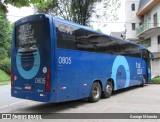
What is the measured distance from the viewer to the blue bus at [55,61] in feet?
32.6

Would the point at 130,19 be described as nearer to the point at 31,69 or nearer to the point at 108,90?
the point at 108,90

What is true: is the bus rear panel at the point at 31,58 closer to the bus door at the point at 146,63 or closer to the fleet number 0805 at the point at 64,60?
the fleet number 0805 at the point at 64,60

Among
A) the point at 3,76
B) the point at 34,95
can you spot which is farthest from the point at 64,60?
the point at 3,76

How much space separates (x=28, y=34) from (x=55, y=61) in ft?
5.60

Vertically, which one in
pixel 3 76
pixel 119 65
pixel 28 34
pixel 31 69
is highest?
pixel 28 34

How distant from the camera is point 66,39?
10711 millimetres

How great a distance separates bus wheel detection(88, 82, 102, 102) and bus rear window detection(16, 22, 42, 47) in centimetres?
379

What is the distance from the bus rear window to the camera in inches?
405

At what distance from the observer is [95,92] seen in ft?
42.5

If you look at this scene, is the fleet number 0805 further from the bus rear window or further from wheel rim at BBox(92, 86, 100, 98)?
wheel rim at BBox(92, 86, 100, 98)

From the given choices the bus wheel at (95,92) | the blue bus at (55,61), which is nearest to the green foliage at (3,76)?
the bus wheel at (95,92)

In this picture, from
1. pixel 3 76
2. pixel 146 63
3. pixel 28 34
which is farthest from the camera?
pixel 3 76

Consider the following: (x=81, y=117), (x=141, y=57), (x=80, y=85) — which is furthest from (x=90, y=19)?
(x=81, y=117)

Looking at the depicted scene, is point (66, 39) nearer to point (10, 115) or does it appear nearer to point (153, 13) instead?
point (10, 115)
